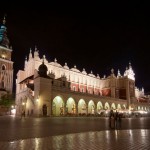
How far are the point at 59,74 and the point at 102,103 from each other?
1807 centimetres

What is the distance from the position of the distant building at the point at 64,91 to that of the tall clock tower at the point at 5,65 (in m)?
7.02

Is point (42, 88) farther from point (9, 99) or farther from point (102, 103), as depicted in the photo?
point (102, 103)

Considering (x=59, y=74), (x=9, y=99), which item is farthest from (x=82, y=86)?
(x=9, y=99)

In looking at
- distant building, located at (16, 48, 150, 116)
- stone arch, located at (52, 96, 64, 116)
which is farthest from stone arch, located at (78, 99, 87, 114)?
stone arch, located at (52, 96, 64, 116)

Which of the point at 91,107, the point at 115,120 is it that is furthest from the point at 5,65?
the point at 115,120

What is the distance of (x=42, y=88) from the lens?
144 feet

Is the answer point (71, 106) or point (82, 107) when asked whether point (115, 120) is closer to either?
point (71, 106)

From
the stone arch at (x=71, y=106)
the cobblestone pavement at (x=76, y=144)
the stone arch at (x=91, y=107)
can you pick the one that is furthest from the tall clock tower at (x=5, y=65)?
the cobblestone pavement at (x=76, y=144)

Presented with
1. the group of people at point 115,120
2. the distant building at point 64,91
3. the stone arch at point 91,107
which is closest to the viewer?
the group of people at point 115,120

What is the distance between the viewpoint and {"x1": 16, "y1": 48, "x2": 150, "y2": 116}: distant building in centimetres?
4466

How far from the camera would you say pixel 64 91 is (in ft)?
170

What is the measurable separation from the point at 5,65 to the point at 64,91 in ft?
127

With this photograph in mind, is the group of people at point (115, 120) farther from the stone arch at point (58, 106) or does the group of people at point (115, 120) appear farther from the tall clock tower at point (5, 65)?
the tall clock tower at point (5, 65)

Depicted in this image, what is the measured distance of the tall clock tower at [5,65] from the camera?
253ft
